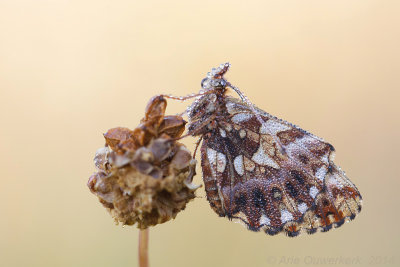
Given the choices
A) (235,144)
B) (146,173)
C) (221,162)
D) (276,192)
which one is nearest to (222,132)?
(235,144)

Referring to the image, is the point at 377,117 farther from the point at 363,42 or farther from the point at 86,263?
the point at 86,263

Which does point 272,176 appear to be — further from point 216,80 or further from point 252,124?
point 216,80

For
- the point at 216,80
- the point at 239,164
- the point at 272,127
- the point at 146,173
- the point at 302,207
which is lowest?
the point at 146,173

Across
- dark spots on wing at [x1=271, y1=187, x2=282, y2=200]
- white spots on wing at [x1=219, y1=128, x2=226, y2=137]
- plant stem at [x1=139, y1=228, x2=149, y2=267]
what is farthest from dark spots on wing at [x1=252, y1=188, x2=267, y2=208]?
plant stem at [x1=139, y1=228, x2=149, y2=267]

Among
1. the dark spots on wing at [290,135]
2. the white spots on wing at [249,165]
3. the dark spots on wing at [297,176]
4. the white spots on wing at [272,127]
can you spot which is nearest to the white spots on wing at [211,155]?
the white spots on wing at [249,165]

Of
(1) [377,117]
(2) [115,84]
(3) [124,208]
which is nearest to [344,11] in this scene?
(1) [377,117]
